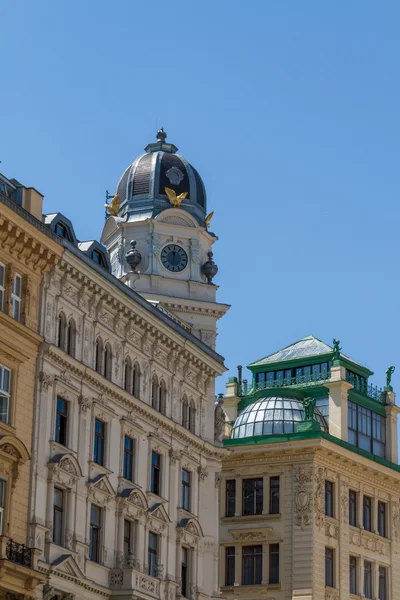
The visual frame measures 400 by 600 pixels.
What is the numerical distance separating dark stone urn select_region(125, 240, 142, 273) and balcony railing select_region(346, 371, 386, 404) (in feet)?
65.4

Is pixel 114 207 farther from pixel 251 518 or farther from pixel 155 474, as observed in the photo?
pixel 155 474

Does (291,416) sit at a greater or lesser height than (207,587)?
greater

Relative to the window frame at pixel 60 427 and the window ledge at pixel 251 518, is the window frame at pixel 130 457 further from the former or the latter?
the window ledge at pixel 251 518

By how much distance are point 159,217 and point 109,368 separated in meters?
42.2

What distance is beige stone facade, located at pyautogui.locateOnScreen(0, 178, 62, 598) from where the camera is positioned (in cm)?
5525

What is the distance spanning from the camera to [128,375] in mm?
68000

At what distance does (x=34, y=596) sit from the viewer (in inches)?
2202

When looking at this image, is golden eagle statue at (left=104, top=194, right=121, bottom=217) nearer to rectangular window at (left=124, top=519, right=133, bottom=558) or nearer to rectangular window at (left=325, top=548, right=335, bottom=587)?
rectangular window at (left=325, top=548, right=335, bottom=587)

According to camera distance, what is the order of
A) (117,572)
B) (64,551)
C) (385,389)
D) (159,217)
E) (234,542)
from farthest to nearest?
(159,217) → (385,389) → (234,542) → (117,572) → (64,551)

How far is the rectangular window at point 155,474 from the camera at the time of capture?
6900 centimetres

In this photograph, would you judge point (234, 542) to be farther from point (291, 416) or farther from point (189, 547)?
point (189, 547)

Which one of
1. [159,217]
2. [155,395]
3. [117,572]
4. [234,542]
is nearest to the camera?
[117,572]

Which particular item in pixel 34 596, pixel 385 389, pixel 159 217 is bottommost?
pixel 34 596

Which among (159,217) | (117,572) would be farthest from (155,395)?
(159,217)
